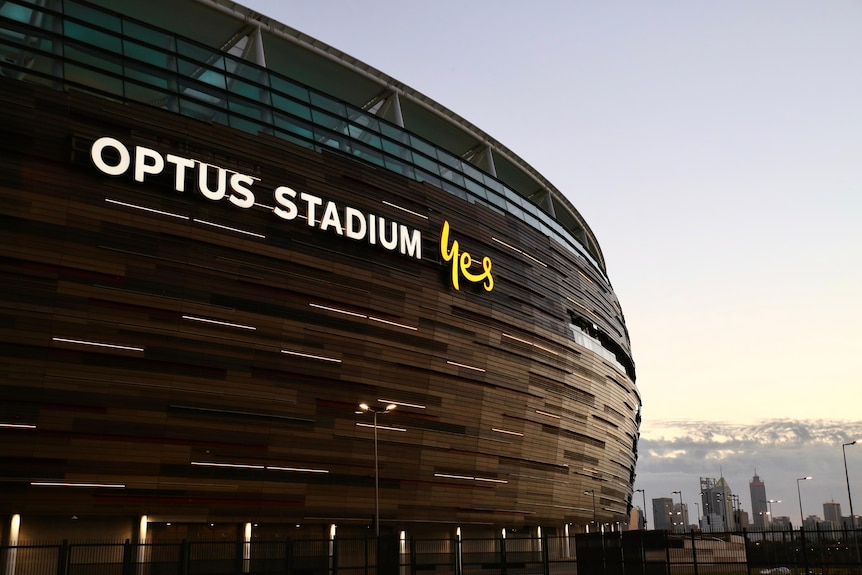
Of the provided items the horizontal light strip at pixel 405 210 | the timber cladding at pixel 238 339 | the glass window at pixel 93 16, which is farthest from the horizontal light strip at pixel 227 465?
the glass window at pixel 93 16

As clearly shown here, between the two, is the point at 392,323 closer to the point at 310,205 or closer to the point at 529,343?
the point at 310,205

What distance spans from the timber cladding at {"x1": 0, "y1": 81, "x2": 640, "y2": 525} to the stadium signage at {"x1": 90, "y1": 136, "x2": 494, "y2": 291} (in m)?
0.28

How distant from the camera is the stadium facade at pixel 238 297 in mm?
31984

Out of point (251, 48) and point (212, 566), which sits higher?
point (251, 48)

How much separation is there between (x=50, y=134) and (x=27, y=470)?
45.8ft

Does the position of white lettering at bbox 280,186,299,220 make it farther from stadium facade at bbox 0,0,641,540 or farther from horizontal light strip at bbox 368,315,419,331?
horizontal light strip at bbox 368,315,419,331

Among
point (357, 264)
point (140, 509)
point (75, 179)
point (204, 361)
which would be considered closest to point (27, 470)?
point (140, 509)

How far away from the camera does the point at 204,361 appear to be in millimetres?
35781

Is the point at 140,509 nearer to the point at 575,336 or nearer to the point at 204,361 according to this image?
the point at 204,361

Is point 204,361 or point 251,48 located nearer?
point 204,361

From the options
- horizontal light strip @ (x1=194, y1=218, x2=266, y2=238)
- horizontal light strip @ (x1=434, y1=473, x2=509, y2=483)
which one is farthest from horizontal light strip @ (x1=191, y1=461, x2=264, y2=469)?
horizontal light strip @ (x1=434, y1=473, x2=509, y2=483)

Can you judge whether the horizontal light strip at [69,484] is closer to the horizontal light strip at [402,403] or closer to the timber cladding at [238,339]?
the timber cladding at [238,339]

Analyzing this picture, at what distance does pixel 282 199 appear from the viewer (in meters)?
39.6

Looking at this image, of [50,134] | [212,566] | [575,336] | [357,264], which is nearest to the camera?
[212,566]
